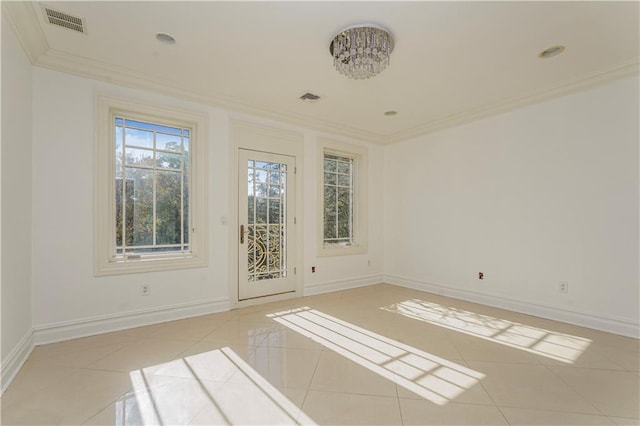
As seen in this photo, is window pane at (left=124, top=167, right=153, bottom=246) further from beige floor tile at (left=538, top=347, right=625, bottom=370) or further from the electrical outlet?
the electrical outlet

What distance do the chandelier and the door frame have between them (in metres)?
1.82

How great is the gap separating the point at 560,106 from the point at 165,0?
4.05 meters

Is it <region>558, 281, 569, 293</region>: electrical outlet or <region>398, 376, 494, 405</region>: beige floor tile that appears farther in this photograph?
<region>558, 281, 569, 293</region>: electrical outlet

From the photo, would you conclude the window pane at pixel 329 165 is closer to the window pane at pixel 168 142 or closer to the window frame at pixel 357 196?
the window frame at pixel 357 196

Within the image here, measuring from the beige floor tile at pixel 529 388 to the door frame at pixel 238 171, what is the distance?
2.65 meters

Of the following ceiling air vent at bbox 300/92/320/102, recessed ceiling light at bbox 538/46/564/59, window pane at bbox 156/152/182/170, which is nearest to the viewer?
recessed ceiling light at bbox 538/46/564/59

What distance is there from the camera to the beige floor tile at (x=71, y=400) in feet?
5.83

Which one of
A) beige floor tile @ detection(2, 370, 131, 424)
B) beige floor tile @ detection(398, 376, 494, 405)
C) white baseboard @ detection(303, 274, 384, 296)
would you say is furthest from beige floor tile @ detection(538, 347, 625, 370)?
beige floor tile @ detection(2, 370, 131, 424)

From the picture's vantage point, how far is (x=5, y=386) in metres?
2.08

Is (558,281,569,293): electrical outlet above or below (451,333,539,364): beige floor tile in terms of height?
above

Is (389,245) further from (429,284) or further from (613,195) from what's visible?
(613,195)

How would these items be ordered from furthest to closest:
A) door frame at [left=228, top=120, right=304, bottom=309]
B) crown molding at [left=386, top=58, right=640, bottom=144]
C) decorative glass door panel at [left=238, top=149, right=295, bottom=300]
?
decorative glass door panel at [left=238, top=149, right=295, bottom=300], door frame at [left=228, top=120, right=304, bottom=309], crown molding at [left=386, top=58, right=640, bottom=144]

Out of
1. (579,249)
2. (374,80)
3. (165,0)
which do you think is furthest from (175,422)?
(579,249)

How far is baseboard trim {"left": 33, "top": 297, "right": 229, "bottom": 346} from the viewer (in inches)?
113
